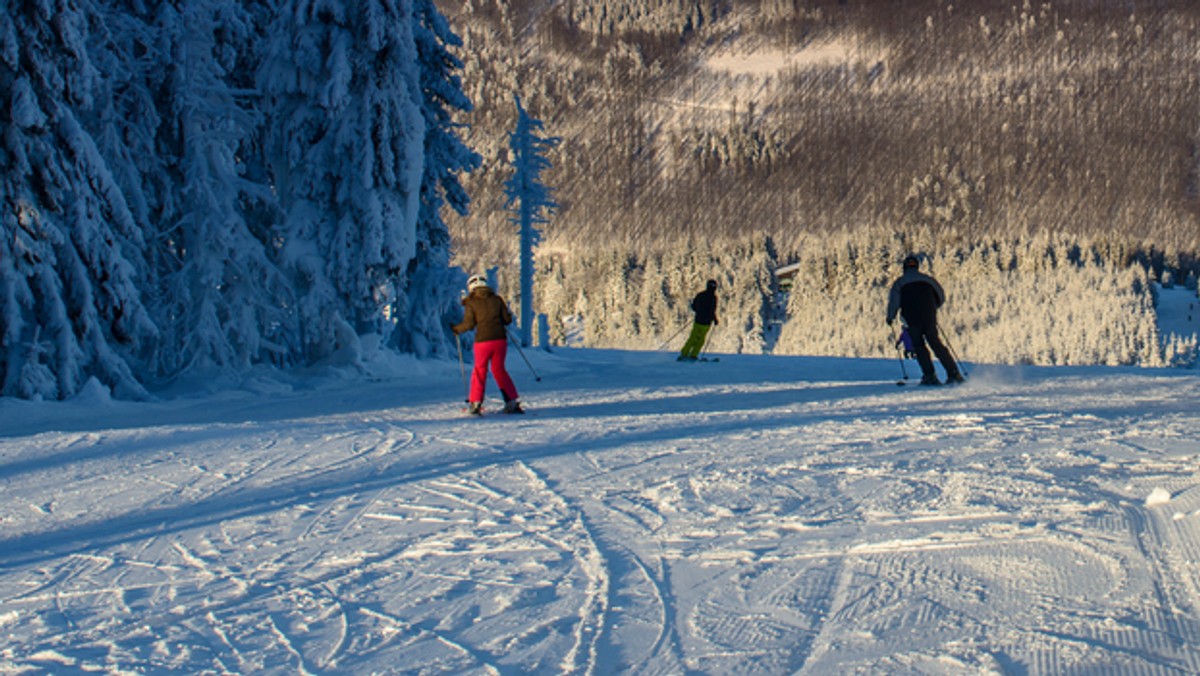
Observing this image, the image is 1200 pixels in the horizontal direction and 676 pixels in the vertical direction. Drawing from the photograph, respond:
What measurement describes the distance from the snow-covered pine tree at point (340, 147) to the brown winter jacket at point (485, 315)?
7194mm

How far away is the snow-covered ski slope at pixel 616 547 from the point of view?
3.80 metres

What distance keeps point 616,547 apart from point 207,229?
45.2 feet

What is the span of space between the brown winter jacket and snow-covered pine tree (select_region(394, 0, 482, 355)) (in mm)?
9929

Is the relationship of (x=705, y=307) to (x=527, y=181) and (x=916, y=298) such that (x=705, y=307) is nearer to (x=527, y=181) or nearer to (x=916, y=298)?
(x=916, y=298)

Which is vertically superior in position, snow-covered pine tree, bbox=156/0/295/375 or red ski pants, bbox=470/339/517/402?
snow-covered pine tree, bbox=156/0/295/375

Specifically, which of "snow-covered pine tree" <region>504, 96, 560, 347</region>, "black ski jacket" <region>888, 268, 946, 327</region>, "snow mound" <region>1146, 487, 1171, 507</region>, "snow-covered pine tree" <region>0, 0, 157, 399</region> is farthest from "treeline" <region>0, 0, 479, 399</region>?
"snow-covered pine tree" <region>504, 96, 560, 347</region>

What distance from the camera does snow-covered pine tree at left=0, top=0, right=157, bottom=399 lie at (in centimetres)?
1364

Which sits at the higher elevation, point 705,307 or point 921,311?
point 705,307

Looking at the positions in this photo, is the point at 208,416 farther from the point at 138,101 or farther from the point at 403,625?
the point at 403,625

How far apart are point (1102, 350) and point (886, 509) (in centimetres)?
10934

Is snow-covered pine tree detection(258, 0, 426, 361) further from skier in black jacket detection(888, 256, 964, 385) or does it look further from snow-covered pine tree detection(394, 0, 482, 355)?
skier in black jacket detection(888, 256, 964, 385)

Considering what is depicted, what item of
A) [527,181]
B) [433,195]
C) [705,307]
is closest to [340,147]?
[433,195]

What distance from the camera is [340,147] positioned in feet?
62.6

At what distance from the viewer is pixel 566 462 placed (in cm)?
832
